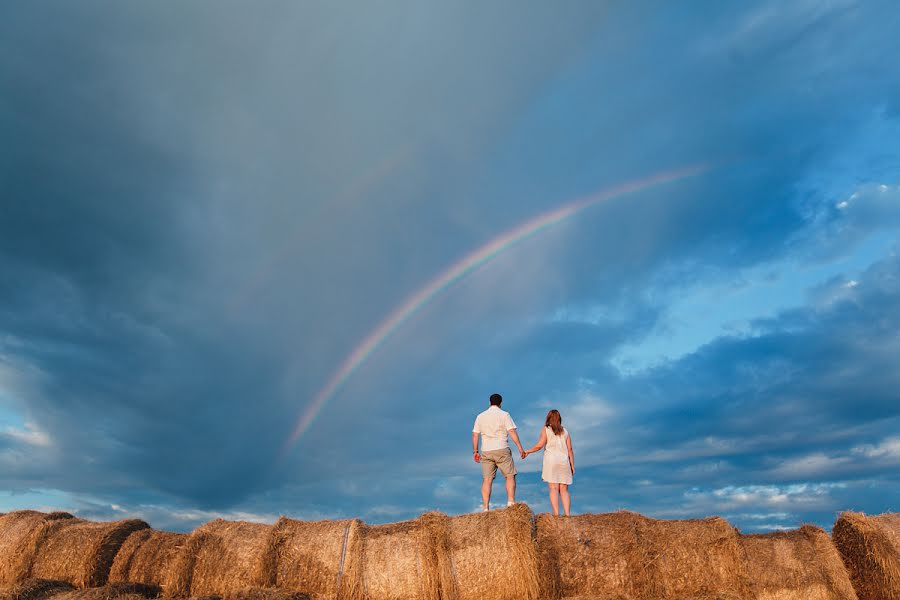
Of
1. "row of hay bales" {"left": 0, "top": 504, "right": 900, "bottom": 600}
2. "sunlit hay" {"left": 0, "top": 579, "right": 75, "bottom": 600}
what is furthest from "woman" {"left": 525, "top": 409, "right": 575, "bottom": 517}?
"sunlit hay" {"left": 0, "top": 579, "right": 75, "bottom": 600}

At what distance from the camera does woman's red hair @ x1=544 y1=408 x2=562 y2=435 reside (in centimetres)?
1365

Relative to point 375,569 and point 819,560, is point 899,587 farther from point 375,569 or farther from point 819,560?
point 375,569

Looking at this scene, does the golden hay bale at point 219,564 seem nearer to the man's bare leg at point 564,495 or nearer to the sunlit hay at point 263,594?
the sunlit hay at point 263,594

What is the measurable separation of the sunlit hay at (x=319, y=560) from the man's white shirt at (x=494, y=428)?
155 inches

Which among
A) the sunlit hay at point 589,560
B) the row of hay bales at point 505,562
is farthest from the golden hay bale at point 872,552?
the sunlit hay at point 589,560

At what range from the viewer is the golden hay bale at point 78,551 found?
428 inches

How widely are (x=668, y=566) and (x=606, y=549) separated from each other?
973 mm

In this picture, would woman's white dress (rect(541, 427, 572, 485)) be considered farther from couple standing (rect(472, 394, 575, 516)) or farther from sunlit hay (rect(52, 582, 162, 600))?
sunlit hay (rect(52, 582, 162, 600))

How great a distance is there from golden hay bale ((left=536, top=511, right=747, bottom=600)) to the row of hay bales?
16 millimetres

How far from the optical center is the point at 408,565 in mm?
10148

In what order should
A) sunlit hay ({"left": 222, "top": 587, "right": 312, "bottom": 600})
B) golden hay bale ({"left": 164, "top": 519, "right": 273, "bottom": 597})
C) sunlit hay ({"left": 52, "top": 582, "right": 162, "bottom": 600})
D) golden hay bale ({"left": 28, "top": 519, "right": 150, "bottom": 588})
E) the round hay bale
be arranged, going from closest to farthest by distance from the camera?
sunlit hay ({"left": 222, "top": 587, "right": 312, "bottom": 600}) < sunlit hay ({"left": 52, "top": 582, "right": 162, "bottom": 600}) < the round hay bale < golden hay bale ({"left": 164, "top": 519, "right": 273, "bottom": 597}) < golden hay bale ({"left": 28, "top": 519, "right": 150, "bottom": 588})

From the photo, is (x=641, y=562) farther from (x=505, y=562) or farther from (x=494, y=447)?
(x=494, y=447)

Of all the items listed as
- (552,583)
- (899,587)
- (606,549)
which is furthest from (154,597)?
(899,587)

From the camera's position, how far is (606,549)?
998 cm
